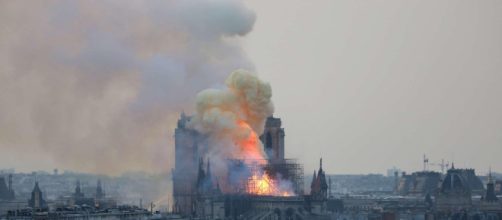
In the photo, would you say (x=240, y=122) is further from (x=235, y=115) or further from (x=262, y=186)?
(x=262, y=186)

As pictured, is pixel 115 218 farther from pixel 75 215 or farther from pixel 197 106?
pixel 197 106

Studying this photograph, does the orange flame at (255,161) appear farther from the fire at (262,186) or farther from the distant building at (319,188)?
the distant building at (319,188)

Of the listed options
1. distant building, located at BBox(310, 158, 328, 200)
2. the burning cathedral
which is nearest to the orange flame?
the burning cathedral

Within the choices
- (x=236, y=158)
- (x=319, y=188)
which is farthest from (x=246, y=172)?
(x=319, y=188)

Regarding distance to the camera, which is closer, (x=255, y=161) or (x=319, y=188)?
(x=255, y=161)

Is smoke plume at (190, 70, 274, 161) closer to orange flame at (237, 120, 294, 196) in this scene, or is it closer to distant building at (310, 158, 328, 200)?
orange flame at (237, 120, 294, 196)

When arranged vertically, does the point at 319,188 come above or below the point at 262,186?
below

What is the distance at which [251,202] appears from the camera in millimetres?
191875

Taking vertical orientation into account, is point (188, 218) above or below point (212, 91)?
below

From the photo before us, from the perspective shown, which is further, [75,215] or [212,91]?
[212,91]

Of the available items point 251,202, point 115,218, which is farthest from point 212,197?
point 115,218

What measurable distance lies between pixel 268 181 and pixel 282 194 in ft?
8.31

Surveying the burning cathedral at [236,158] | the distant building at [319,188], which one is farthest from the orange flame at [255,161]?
the distant building at [319,188]

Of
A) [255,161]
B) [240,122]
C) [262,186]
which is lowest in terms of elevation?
[262,186]
